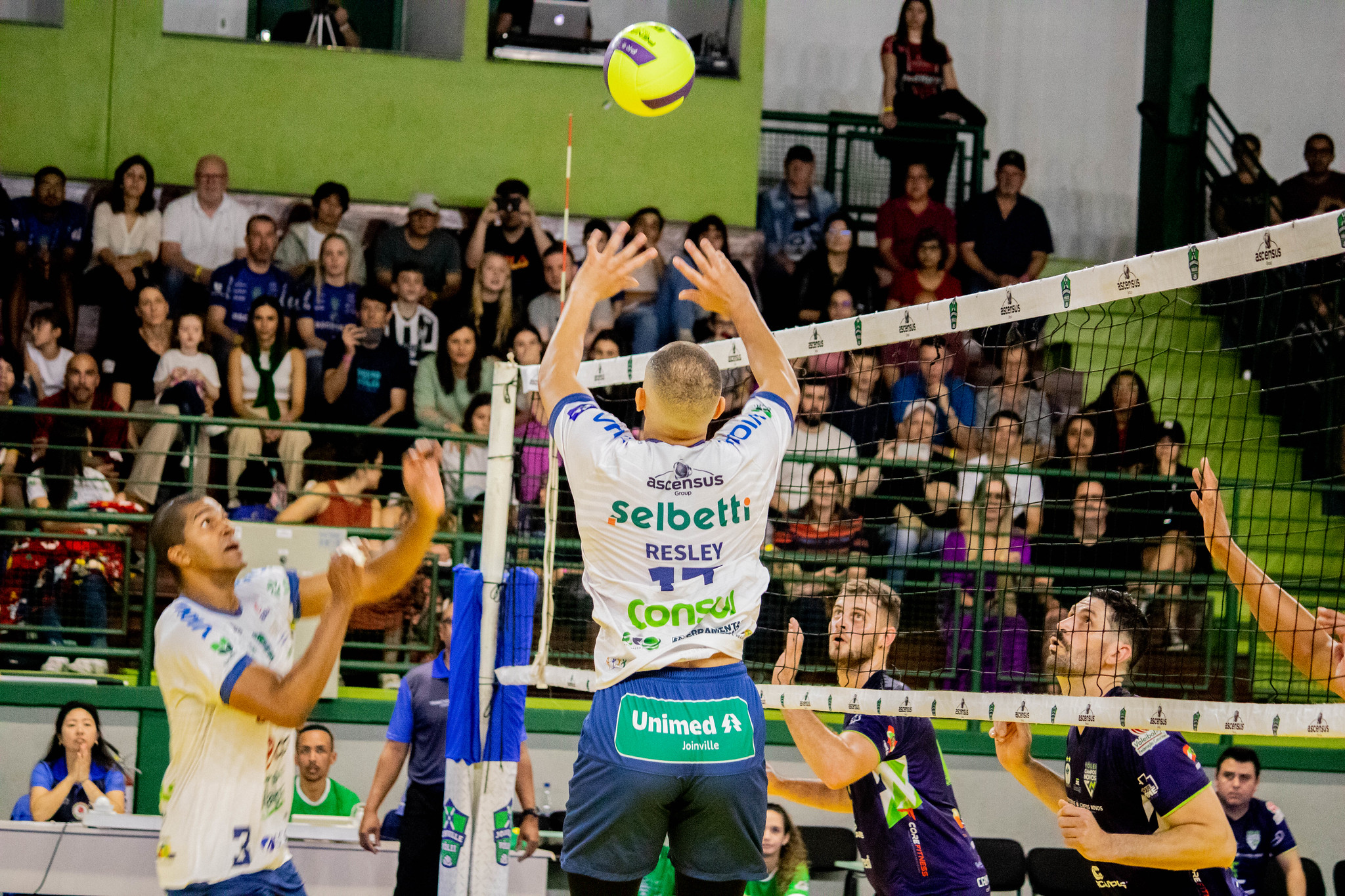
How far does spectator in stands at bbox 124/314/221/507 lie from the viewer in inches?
395

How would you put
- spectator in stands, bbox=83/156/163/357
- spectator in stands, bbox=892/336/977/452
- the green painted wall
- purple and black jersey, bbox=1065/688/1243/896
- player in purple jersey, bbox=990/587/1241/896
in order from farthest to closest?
the green painted wall < spectator in stands, bbox=83/156/163/357 < spectator in stands, bbox=892/336/977/452 < purple and black jersey, bbox=1065/688/1243/896 < player in purple jersey, bbox=990/587/1241/896

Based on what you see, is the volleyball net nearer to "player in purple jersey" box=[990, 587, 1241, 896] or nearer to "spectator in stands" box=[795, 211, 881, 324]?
"player in purple jersey" box=[990, 587, 1241, 896]

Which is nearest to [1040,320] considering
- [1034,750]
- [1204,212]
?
[1204,212]

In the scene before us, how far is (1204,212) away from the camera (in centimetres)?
1348

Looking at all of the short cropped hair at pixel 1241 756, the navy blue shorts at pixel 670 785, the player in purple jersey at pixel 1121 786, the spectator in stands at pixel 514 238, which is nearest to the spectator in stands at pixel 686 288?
the spectator in stands at pixel 514 238

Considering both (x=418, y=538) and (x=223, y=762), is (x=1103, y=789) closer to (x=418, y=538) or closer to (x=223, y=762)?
(x=418, y=538)

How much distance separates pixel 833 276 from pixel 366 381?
413 cm

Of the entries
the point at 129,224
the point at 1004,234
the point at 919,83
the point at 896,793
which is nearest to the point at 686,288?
the point at 1004,234

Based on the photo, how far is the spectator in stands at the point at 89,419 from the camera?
1003 cm

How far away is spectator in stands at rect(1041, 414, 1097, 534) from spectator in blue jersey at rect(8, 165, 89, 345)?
791cm

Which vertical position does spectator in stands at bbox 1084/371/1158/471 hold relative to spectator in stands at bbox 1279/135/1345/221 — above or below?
below

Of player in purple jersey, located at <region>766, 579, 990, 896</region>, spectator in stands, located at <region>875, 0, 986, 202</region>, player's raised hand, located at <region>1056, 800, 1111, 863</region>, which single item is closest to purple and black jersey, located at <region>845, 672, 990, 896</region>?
player in purple jersey, located at <region>766, 579, 990, 896</region>

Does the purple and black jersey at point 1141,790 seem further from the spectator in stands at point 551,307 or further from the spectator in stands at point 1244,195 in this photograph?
the spectator in stands at point 1244,195

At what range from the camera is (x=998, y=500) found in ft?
32.9
